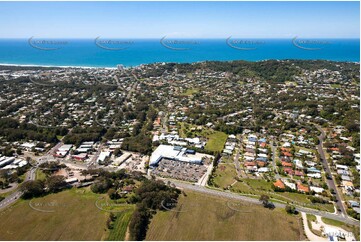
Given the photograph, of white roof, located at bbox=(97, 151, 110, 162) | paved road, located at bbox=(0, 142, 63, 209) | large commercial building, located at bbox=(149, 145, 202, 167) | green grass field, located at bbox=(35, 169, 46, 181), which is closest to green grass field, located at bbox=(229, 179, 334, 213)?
large commercial building, located at bbox=(149, 145, 202, 167)

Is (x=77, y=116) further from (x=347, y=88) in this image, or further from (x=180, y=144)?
(x=347, y=88)

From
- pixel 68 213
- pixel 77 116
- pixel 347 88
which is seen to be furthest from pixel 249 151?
pixel 347 88

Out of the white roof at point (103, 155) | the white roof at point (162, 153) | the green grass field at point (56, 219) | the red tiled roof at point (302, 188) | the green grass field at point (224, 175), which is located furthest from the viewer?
the white roof at point (103, 155)

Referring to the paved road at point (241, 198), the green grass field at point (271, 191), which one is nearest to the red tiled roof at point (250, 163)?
the green grass field at point (271, 191)

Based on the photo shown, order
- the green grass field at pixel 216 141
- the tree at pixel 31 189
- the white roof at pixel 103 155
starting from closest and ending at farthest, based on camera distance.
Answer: the tree at pixel 31 189, the white roof at pixel 103 155, the green grass field at pixel 216 141

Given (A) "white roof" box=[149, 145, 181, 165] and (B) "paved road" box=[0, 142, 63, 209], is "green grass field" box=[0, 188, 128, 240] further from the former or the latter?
(A) "white roof" box=[149, 145, 181, 165]

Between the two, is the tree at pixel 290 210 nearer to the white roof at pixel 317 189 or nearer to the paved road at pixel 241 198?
the paved road at pixel 241 198

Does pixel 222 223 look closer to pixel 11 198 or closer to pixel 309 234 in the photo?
pixel 309 234
